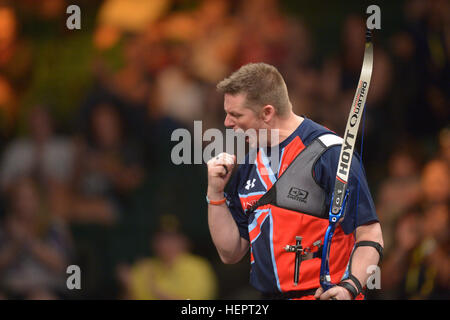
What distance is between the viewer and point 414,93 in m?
5.87

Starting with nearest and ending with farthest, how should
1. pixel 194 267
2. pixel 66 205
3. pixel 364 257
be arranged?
pixel 364 257
pixel 194 267
pixel 66 205

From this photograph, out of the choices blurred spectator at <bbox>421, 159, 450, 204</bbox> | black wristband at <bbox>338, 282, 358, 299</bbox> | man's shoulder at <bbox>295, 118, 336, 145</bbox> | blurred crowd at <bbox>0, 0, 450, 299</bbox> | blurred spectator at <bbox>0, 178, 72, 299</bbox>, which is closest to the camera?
black wristband at <bbox>338, 282, 358, 299</bbox>

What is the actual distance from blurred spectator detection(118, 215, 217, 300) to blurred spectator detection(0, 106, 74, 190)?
1.25 meters

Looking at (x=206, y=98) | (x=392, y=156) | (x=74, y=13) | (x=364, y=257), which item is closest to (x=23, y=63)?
(x=74, y=13)

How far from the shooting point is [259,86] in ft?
9.16

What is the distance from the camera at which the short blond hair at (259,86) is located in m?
2.79

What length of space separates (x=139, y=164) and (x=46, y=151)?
1101 mm

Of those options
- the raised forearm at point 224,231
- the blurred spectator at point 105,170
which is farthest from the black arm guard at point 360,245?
the blurred spectator at point 105,170

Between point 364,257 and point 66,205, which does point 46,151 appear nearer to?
point 66,205

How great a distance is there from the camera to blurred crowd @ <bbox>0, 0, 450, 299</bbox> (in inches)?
230

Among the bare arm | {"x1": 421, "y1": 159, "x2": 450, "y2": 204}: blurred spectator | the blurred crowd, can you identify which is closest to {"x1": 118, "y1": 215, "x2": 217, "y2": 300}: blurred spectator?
the blurred crowd

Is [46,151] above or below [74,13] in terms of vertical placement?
below

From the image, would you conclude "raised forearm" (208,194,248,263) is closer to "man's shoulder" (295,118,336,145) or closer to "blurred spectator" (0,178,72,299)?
"man's shoulder" (295,118,336,145)

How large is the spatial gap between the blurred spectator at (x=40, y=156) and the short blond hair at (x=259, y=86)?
4.15 meters
